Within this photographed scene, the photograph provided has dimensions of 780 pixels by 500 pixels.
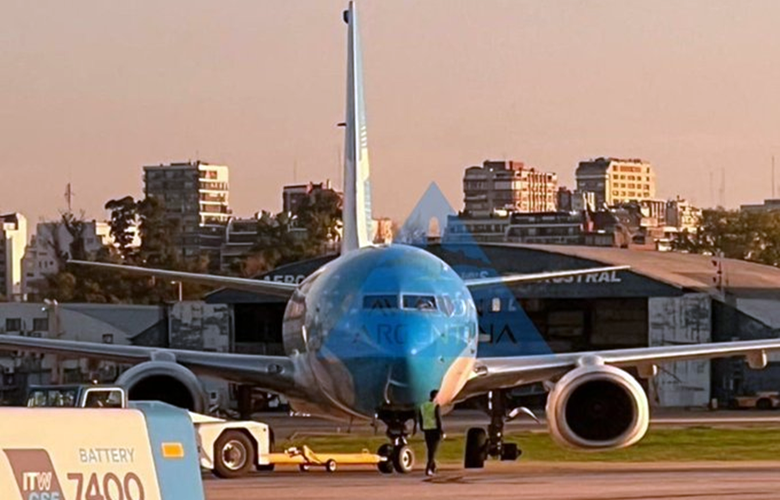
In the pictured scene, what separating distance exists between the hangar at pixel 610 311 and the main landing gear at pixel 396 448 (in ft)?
136

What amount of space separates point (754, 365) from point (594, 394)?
4479mm

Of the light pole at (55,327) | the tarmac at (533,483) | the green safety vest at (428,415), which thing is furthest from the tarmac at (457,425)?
the light pole at (55,327)

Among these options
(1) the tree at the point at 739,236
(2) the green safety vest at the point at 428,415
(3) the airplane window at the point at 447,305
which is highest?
(1) the tree at the point at 739,236

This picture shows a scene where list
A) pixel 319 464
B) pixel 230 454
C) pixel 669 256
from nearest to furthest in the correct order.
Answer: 1. pixel 230 454
2. pixel 319 464
3. pixel 669 256

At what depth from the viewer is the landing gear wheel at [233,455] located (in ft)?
100

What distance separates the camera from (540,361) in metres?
35.4

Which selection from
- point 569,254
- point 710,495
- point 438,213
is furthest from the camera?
point 569,254

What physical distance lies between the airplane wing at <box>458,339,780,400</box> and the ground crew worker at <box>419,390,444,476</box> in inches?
124

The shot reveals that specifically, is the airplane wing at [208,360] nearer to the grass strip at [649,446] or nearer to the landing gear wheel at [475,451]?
the grass strip at [649,446]

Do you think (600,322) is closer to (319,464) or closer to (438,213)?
(438,213)

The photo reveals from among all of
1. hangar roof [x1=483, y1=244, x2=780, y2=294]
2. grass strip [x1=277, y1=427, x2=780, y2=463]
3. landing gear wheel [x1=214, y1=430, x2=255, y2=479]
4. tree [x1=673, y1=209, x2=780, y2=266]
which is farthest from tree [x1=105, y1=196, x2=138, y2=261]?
landing gear wheel [x1=214, y1=430, x2=255, y2=479]

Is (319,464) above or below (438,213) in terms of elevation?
below

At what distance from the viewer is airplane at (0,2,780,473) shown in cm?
3120

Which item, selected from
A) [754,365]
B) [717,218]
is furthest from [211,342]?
[717,218]
